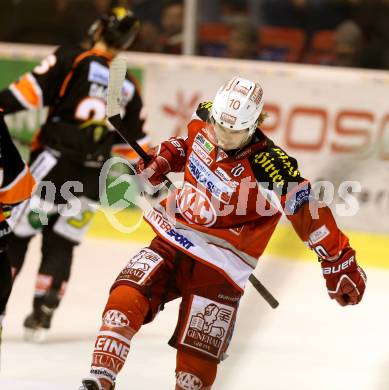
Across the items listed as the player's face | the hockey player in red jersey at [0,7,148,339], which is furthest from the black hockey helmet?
the player's face

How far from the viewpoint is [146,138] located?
5.37 meters

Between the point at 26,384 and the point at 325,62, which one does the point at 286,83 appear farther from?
the point at 26,384

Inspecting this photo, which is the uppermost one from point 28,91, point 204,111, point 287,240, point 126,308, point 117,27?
point 117,27

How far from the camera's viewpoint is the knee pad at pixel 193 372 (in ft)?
12.0

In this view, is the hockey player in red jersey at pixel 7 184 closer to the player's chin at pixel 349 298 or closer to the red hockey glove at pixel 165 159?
the red hockey glove at pixel 165 159

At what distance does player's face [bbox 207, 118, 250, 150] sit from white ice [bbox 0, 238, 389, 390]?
123 cm

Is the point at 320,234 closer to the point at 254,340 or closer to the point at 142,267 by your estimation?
the point at 142,267

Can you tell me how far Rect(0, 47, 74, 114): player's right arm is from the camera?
16.4 ft

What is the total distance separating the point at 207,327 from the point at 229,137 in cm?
→ 68

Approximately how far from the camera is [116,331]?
3.51 meters

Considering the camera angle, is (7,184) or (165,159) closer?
(7,184)

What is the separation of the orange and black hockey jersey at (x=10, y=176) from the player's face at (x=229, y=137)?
673mm

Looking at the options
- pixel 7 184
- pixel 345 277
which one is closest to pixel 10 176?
pixel 7 184

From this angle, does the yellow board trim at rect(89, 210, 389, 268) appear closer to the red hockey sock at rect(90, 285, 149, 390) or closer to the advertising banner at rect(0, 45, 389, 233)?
the advertising banner at rect(0, 45, 389, 233)
